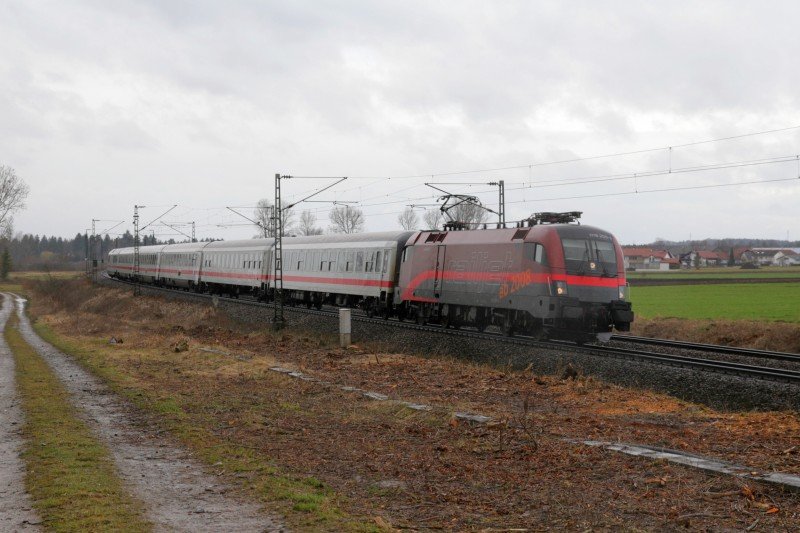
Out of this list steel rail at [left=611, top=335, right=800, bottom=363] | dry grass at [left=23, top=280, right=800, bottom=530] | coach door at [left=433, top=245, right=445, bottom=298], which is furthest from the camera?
coach door at [left=433, top=245, right=445, bottom=298]

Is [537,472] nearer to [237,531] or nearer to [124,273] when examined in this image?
[237,531]

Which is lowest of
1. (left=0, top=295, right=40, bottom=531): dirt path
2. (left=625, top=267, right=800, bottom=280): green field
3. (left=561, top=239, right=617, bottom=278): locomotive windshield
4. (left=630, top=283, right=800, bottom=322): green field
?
(left=0, top=295, right=40, bottom=531): dirt path

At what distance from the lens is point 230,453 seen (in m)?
11.0

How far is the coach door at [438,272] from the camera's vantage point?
1106 inches

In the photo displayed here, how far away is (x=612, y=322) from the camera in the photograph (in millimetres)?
22156

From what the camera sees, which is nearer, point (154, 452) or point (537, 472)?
point (537, 472)

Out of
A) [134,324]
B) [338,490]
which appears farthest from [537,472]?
[134,324]

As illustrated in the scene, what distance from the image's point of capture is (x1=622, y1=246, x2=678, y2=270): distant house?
14162 cm

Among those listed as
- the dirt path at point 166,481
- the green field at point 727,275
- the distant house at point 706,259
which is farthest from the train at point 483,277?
the distant house at point 706,259

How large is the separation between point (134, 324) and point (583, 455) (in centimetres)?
3551

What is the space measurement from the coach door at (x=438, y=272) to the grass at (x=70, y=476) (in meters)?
14.3

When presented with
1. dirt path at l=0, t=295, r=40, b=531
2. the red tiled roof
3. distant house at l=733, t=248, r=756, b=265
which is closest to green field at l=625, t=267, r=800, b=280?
the red tiled roof

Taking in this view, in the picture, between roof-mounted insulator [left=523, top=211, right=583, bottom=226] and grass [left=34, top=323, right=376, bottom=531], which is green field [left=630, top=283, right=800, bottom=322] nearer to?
roof-mounted insulator [left=523, top=211, right=583, bottom=226]

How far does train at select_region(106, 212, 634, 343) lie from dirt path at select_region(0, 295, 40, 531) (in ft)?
43.5
